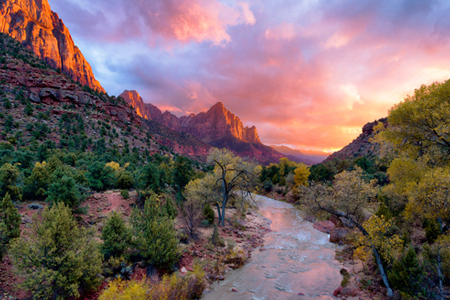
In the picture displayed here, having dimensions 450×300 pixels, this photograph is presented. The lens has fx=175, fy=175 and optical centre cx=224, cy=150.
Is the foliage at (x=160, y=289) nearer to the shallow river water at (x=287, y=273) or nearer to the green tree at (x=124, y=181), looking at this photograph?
the shallow river water at (x=287, y=273)

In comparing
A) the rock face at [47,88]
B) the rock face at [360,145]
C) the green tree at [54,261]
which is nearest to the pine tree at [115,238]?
the green tree at [54,261]

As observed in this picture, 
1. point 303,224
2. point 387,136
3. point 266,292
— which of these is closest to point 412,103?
point 387,136

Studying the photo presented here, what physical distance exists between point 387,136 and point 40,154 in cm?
4326

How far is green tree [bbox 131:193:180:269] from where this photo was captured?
32.0ft

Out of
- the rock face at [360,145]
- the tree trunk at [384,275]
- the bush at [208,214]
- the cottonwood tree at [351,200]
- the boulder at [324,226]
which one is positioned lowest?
the boulder at [324,226]

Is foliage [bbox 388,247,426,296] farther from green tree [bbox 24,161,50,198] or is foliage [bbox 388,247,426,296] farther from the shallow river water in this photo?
green tree [bbox 24,161,50,198]

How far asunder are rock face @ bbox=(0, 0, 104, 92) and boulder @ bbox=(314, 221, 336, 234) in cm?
12433

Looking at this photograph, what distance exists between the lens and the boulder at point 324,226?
793 inches

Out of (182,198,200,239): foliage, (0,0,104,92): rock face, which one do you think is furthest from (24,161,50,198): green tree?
(0,0,104,92): rock face

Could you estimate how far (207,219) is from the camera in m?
19.3

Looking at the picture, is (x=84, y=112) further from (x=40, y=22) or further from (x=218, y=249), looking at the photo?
(x=40, y=22)

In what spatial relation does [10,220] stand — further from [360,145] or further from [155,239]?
[360,145]

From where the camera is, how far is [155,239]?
1014 centimetres

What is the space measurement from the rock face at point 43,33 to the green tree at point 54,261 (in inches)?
4642
